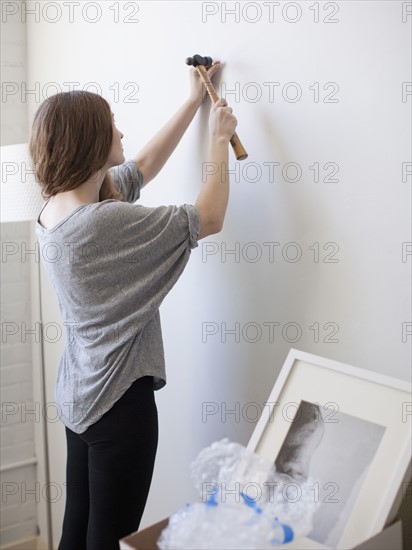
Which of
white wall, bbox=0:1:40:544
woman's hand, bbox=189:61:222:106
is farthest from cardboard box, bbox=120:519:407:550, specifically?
white wall, bbox=0:1:40:544

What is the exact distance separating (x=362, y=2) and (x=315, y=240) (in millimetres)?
491

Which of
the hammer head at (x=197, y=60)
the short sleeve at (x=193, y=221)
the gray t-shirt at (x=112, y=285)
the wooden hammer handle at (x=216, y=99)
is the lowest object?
the gray t-shirt at (x=112, y=285)

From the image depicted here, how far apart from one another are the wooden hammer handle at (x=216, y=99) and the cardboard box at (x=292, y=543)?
2.70ft

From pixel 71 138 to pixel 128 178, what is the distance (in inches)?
12.7

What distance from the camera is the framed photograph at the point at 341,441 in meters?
1.16

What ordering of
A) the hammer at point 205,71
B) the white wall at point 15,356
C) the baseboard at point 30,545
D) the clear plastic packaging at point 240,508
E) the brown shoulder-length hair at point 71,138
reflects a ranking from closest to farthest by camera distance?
the clear plastic packaging at point 240,508 < the brown shoulder-length hair at point 71,138 < the hammer at point 205,71 < the white wall at point 15,356 < the baseboard at point 30,545

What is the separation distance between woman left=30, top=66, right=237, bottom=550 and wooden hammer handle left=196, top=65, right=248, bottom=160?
0.07ft

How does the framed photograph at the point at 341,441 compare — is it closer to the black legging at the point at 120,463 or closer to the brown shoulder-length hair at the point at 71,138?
the black legging at the point at 120,463

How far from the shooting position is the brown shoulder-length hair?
155cm

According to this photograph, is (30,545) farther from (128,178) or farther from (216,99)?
(216,99)

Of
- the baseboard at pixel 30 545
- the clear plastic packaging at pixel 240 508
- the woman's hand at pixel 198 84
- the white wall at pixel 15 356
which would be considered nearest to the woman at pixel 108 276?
the woman's hand at pixel 198 84

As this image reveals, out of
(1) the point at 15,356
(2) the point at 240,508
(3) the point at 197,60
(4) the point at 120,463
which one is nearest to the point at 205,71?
(3) the point at 197,60

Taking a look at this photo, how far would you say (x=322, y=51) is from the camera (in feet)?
5.00

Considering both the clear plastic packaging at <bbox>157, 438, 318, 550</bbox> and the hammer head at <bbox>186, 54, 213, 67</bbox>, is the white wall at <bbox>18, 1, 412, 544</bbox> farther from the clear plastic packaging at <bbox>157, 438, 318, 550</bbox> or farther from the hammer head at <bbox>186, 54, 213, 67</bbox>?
the clear plastic packaging at <bbox>157, 438, 318, 550</bbox>
